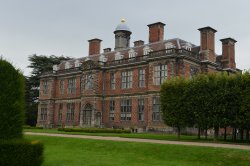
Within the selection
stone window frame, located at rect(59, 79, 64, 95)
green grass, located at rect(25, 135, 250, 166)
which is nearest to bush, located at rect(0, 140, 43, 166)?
green grass, located at rect(25, 135, 250, 166)

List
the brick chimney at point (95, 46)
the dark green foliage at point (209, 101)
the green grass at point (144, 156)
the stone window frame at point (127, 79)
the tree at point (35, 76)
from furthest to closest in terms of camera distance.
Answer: the tree at point (35, 76), the brick chimney at point (95, 46), the stone window frame at point (127, 79), the dark green foliage at point (209, 101), the green grass at point (144, 156)

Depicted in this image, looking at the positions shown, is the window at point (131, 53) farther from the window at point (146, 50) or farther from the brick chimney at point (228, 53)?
the brick chimney at point (228, 53)

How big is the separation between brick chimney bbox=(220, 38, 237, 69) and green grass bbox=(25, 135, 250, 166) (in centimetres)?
2774

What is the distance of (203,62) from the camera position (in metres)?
40.0

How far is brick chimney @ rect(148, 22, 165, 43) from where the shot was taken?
4512cm

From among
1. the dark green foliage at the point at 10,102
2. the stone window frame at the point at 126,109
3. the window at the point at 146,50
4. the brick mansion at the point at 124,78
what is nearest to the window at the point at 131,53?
the brick mansion at the point at 124,78

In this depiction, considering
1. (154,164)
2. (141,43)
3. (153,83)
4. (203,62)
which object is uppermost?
(141,43)

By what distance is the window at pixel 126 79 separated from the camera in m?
42.8

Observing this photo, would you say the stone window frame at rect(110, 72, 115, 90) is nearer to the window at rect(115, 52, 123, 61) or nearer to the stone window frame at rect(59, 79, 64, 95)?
the window at rect(115, 52, 123, 61)

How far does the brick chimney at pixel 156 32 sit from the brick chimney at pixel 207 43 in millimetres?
6008

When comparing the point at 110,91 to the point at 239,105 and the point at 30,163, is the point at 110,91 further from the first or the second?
the point at 30,163

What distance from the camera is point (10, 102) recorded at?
1240 cm

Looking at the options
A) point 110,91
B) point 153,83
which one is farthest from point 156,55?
point 110,91

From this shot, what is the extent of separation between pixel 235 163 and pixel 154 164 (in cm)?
368
